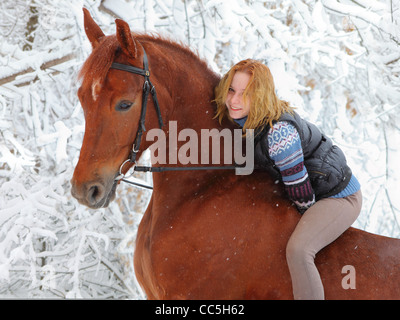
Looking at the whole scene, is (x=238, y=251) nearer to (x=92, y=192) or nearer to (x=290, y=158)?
(x=290, y=158)

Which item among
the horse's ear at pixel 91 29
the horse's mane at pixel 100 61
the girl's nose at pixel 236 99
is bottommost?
the girl's nose at pixel 236 99

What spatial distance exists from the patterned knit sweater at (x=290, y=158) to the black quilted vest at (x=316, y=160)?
0.08m

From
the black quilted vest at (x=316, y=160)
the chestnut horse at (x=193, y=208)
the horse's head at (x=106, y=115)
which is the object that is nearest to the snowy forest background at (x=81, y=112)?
the chestnut horse at (x=193, y=208)

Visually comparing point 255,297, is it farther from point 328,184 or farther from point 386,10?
point 386,10

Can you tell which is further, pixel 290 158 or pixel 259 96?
pixel 259 96

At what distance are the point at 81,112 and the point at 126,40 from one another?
9.48 ft

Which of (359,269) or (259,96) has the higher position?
(259,96)

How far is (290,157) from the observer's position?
95.7 inches

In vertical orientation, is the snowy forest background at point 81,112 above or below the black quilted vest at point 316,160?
above

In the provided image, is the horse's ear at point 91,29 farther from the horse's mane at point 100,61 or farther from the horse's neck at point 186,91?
the horse's neck at point 186,91

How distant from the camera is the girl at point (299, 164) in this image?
2.45 meters

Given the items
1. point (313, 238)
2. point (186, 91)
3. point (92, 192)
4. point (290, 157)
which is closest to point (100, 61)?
point (186, 91)

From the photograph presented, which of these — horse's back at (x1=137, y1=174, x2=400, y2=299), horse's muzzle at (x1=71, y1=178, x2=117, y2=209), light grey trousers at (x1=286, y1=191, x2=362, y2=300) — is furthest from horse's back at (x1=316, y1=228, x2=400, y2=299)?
horse's muzzle at (x1=71, y1=178, x2=117, y2=209)
